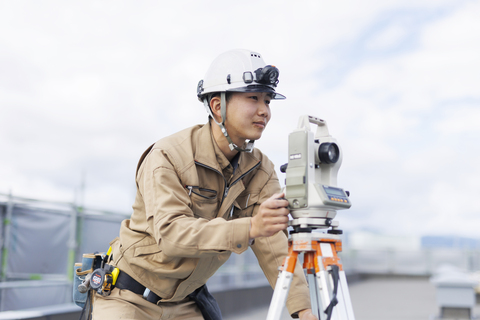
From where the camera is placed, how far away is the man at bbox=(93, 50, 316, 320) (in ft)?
9.16

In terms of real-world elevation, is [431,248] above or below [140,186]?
below

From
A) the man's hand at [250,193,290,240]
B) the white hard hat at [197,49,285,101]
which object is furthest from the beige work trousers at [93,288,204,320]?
the white hard hat at [197,49,285,101]

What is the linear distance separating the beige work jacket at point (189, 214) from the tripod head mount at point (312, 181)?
10.5 inches

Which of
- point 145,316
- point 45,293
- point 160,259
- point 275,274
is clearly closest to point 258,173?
point 275,274

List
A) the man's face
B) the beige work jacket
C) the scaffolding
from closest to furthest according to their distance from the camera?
the beige work jacket < the man's face < the scaffolding

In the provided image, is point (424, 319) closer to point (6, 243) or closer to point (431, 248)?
point (6, 243)

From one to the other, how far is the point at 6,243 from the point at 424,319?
7799 millimetres

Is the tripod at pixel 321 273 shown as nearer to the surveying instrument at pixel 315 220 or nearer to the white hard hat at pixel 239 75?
the surveying instrument at pixel 315 220

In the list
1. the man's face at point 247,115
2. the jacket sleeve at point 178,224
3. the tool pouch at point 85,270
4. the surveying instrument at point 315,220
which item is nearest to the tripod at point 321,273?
the surveying instrument at point 315,220

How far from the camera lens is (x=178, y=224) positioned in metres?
2.46

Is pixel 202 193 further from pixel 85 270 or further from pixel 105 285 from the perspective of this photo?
pixel 85 270

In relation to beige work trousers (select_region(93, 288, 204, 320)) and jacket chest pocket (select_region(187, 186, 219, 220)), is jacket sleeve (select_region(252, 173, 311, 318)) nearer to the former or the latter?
jacket chest pocket (select_region(187, 186, 219, 220))

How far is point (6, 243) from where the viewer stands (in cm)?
711

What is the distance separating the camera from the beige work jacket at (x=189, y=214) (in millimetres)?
2441
